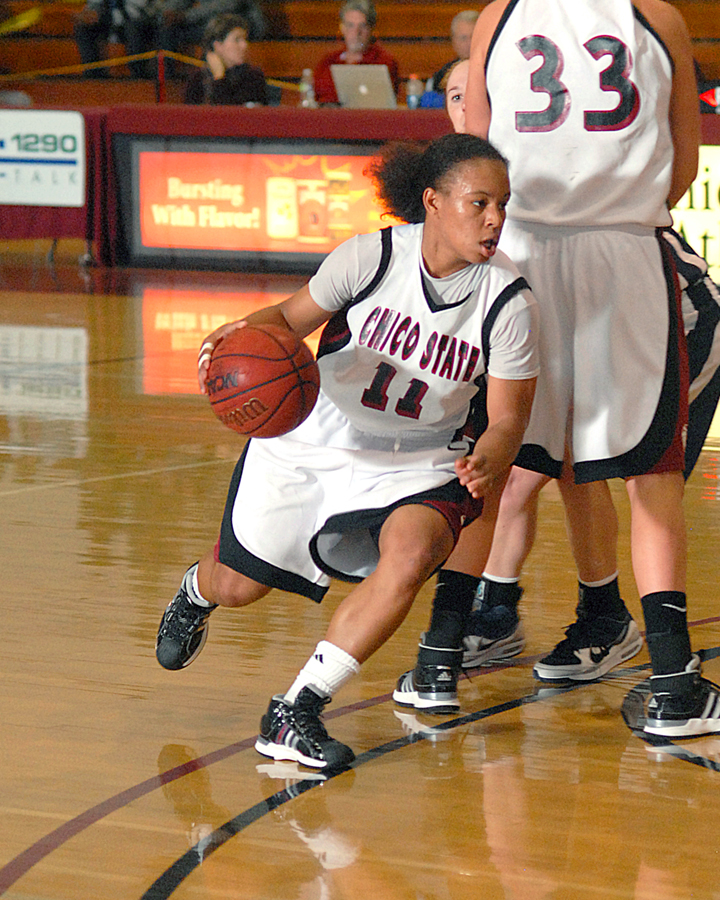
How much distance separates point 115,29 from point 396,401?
13.3 meters

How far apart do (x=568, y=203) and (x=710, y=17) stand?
11897 mm

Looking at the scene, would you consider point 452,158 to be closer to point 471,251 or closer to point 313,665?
point 471,251

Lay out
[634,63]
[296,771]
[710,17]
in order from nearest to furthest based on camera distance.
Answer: [296,771]
[634,63]
[710,17]

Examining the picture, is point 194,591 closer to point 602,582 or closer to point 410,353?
point 410,353

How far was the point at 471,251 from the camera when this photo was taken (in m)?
2.75

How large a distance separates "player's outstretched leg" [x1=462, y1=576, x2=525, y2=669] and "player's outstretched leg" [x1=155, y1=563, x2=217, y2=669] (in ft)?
2.02

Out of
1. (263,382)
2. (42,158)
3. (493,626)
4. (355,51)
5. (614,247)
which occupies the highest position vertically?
(355,51)

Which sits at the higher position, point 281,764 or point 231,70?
point 231,70

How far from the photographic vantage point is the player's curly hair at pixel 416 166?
2.77 m

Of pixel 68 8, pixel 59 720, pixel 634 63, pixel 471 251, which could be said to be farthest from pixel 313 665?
pixel 68 8

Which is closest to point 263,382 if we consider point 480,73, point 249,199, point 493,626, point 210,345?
point 210,345

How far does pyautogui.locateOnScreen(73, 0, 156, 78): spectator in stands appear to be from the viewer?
14.8 meters

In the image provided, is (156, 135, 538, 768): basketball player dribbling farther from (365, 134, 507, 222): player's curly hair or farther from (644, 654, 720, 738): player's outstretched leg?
(644, 654, 720, 738): player's outstretched leg

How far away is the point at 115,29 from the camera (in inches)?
597
